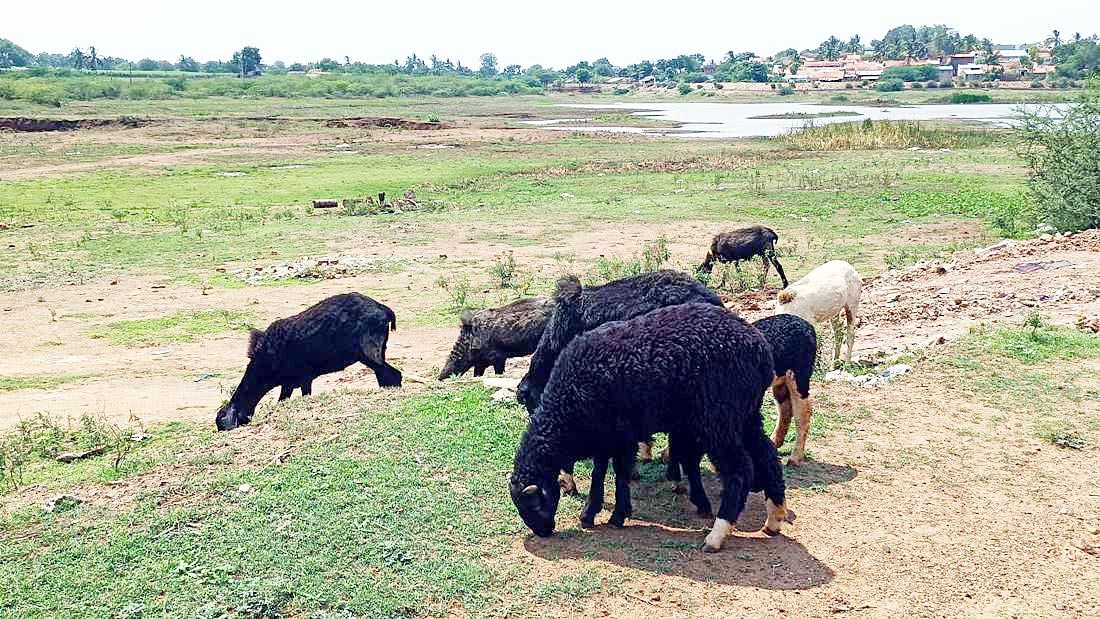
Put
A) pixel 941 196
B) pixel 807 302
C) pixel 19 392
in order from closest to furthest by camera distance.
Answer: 1. pixel 807 302
2. pixel 19 392
3. pixel 941 196

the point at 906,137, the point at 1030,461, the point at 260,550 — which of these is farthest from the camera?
the point at 906,137

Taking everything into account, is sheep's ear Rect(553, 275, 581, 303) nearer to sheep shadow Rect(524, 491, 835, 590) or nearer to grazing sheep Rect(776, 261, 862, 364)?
sheep shadow Rect(524, 491, 835, 590)

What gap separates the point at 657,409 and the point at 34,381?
368 inches

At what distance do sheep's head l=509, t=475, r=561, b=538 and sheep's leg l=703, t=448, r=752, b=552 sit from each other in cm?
103

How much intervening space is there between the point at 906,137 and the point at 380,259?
2782cm

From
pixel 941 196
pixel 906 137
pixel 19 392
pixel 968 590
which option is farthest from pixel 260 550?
pixel 906 137

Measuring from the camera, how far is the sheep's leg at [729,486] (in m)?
6.45

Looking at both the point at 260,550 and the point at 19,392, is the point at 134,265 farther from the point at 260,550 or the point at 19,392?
the point at 260,550

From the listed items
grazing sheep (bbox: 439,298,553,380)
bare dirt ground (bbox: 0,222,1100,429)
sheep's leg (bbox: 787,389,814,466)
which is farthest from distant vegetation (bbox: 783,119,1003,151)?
sheep's leg (bbox: 787,389,814,466)

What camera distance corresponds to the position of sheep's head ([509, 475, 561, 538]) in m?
6.55

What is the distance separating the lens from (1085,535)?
653 centimetres

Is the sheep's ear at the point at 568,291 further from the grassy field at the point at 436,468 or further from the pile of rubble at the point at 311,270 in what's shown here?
the pile of rubble at the point at 311,270

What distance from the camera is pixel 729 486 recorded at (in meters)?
6.49

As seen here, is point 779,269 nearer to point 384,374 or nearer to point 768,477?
point 384,374
